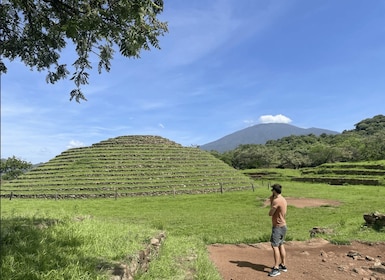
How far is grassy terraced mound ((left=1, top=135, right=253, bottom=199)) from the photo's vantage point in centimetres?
4053

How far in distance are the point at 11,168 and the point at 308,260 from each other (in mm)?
89453

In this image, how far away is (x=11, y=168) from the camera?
265ft

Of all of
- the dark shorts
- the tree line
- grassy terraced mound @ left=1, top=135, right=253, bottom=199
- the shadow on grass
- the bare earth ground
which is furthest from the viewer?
the tree line

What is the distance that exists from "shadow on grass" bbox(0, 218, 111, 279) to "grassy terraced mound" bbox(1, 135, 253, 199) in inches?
1180

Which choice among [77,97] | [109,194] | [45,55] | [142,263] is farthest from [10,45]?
[109,194]

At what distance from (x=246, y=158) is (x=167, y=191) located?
61.2m

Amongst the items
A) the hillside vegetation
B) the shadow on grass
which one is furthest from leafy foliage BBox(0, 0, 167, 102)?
the hillside vegetation

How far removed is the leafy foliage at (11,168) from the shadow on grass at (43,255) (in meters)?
83.6

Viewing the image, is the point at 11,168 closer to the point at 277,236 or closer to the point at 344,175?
the point at 344,175

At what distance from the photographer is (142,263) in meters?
6.82

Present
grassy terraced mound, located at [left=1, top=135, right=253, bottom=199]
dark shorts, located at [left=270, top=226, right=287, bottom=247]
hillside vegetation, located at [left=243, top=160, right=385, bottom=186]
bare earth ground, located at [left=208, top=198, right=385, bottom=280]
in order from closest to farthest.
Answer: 1. bare earth ground, located at [left=208, top=198, right=385, bottom=280]
2. dark shorts, located at [left=270, top=226, right=287, bottom=247]
3. grassy terraced mound, located at [left=1, top=135, right=253, bottom=199]
4. hillside vegetation, located at [left=243, top=160, right=385, bottom=186]

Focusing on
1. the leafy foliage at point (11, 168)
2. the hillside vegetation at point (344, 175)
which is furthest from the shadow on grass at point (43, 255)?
the leafy foliage at point (11, 168)

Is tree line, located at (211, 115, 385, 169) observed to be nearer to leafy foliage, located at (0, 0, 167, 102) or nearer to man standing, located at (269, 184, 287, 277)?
man standing, located at (269, 184, 287, 277)

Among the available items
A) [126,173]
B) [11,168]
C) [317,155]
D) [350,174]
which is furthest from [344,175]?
[11,168]
